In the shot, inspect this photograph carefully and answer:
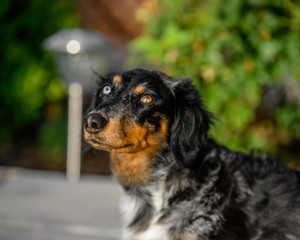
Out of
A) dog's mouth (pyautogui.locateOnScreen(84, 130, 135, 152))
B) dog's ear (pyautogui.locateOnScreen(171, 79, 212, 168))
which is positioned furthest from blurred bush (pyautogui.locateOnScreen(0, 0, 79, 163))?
dog's mouth (pyautogui.locateOnScreen(84, 130, 135, 152))

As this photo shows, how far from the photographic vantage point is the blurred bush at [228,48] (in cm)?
493

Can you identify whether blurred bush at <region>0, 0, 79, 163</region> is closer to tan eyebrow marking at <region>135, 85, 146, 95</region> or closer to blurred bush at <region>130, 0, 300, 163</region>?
blurred bush at <region>130, 0, 300, 163</region>

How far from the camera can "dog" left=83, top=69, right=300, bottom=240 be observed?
295 cm

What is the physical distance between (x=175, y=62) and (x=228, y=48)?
597 millimetres

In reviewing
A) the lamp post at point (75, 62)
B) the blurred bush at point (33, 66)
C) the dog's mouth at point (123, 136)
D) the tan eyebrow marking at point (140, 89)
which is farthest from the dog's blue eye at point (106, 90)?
the blurred bush at point (33, 66)

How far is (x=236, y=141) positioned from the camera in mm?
5449

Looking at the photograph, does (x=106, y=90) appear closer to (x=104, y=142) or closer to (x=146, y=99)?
(x=146, y=99)

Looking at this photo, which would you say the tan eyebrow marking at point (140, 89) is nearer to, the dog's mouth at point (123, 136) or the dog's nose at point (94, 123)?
the dog's mouth at point (123, 136)

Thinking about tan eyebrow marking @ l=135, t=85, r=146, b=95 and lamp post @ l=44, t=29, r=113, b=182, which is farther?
lamp post @ l=44, t=29, r=113, b=182

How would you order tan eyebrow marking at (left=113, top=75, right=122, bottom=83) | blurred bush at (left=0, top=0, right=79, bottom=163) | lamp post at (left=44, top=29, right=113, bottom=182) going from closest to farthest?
tan eyebrow marking at (left=113, top=75, right=122, bottom=83) → lamp post at (left=44, top=29, right=113, bottom=182) → blurred bush at (left=0, top=0, right=79, bottom=163)

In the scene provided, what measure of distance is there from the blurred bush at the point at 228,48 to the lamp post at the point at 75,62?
138cm

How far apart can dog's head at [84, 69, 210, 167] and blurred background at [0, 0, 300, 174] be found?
592 mm

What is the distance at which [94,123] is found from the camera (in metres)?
2.88

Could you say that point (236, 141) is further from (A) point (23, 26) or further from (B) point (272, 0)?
(A) point (23, 26)
